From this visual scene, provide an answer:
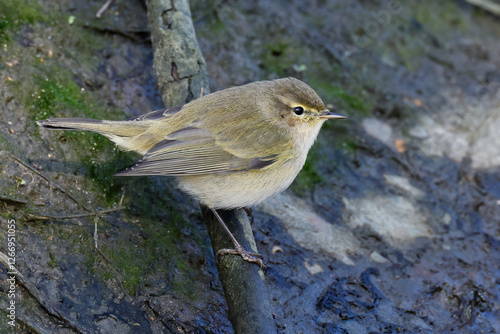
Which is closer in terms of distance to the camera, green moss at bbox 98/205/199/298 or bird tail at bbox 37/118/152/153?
green moss at bbox 98/205/199/298

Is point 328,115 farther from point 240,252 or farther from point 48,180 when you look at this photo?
point 48,180

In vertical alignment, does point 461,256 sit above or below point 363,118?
below

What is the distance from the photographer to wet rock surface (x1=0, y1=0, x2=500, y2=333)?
152 inches

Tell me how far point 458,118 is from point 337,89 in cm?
182

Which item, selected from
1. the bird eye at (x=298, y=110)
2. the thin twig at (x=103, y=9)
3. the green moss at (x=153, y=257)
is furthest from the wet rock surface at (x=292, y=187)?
the bird eye at (x=298, y=110)

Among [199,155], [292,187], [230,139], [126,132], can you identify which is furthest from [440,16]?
[126,132]

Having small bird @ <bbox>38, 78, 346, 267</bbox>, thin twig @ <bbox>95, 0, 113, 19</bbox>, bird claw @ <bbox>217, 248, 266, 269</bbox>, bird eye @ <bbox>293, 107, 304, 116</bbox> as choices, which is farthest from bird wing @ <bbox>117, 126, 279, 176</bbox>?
thin twig @ <bbox>95, 0, 113, 19</bbox>

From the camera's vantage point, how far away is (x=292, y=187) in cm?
554

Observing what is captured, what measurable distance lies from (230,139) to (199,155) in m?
0.31

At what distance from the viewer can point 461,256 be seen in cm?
529

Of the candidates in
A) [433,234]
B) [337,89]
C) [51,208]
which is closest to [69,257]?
[51,208]

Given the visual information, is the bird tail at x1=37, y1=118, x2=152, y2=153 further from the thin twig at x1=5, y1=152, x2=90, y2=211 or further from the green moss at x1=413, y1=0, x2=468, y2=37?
the green moss at x1=413, y1=0, x2=468, y2=37

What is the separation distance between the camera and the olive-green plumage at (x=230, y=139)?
4242 millimetres

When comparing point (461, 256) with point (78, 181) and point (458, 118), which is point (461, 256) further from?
point (78, 181)
